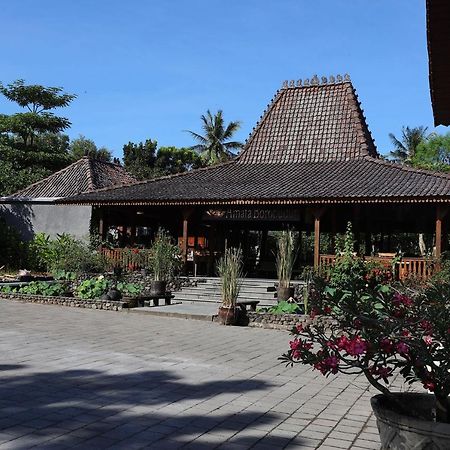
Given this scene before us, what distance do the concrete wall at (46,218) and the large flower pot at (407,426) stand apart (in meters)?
20.2

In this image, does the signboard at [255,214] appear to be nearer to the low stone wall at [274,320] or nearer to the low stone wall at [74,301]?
the low stone wall at [74,301]

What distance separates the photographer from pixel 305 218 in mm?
17609

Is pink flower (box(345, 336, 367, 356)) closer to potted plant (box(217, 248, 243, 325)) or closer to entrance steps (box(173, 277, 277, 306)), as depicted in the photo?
potted plant (box(217, 248, 243, 325))

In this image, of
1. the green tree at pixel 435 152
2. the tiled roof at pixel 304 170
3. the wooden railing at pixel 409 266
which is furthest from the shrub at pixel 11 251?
the green tree at pixel 435 152

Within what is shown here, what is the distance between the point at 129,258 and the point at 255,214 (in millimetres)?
4238

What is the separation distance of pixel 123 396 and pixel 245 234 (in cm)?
1829

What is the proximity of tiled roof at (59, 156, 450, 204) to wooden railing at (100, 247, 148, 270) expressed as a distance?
1580 millimetres

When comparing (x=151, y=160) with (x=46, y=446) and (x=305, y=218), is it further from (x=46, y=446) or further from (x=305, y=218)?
(x=46, y=446)

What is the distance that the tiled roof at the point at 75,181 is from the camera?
2452 cm

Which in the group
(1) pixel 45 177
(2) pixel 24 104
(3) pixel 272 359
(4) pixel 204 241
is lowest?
(3) pixel 272 359

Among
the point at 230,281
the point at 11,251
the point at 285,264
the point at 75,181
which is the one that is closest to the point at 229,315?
the point at 230,281

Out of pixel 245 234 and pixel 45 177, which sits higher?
pixel 45 177

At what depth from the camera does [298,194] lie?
15562 mm

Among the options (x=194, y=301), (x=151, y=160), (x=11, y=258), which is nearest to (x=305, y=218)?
(x=194, y=301)
